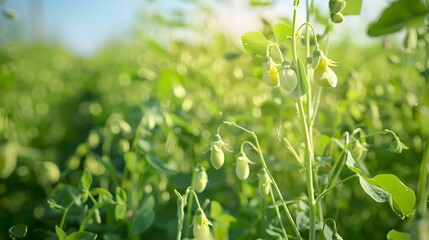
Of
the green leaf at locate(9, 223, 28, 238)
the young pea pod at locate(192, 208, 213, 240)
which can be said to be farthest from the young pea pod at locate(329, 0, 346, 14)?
the green leaf at locate(9, 223, 28, 238)

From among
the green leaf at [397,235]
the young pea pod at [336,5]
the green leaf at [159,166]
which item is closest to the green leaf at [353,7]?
the young pea pod at [336,5]

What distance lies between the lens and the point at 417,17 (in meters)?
0.65

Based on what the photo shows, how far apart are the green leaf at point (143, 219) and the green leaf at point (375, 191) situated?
49 cm

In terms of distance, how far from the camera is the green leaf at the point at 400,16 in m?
0.65

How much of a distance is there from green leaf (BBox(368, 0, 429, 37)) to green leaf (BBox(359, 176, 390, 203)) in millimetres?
367

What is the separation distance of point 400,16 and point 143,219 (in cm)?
75

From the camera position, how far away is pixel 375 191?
97 centimetres

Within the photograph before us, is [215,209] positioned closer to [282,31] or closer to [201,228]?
[201,228]

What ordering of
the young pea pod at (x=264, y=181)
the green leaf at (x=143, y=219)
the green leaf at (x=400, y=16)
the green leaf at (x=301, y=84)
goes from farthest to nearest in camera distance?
1. the green leaf at (x=143, y=219)
2. the young pea pod at (x=264, y=181)
3. the green leaf at (x=301, y=84)
4. the green leaf at (x=400, y=16)

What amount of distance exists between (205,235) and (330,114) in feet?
3.23

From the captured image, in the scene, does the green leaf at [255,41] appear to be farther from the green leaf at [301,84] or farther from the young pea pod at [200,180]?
the young pea pod at [200,180]

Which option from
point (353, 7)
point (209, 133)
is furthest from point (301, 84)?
point (209, 133)

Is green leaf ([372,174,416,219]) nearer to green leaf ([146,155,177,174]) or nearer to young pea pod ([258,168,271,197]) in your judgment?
young pea pod ([258,168,271,197])

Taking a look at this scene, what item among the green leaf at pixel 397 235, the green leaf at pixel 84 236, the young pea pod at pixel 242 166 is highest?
the young pea pod at pixel 242 166
